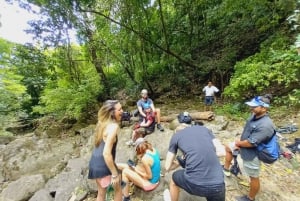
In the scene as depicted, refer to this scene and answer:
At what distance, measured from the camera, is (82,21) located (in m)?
12.0

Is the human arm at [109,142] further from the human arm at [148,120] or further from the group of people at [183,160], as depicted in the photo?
the human arm at [148,120]

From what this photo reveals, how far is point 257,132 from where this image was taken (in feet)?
9.49

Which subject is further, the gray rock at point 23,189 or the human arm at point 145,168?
the gray rock at point 23,189

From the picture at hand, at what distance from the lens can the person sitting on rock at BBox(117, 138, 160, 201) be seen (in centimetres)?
315

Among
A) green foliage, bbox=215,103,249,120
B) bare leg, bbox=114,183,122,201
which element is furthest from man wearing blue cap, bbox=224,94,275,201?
green foliage, bbox=215,103,249,120

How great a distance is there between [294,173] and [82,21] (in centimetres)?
1126

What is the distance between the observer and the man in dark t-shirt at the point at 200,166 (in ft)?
7.74

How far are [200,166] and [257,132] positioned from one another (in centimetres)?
101

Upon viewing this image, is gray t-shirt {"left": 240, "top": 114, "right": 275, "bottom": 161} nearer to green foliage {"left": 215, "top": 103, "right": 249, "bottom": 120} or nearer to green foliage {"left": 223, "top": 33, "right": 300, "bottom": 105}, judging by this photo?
green foliage {"left": 223, "top": 33, "right": 300, "bottom": 105}

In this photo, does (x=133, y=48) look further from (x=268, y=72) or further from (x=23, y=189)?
(x=23, y=189)

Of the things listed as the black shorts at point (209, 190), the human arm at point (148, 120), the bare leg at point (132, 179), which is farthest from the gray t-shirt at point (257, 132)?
the human arm at point (148, 120)

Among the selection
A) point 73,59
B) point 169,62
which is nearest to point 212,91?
point 169,62

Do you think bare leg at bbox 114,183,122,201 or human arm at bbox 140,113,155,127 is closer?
bare leg at bbox 114,183,122,201

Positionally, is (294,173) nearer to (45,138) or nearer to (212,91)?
(212,91)
